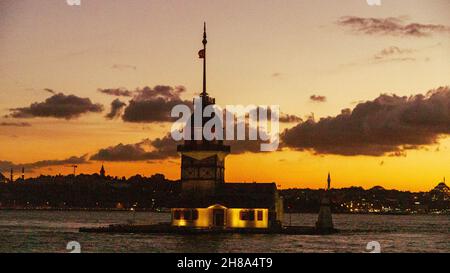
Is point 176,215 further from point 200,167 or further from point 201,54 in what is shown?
point 201,54

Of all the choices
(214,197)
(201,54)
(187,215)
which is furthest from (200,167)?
(201,54)

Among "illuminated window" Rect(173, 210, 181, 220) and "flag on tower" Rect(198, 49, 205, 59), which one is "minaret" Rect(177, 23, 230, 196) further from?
"flag on tower" Rect(198, 49, 205, 59)

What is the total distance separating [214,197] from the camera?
80562 mm

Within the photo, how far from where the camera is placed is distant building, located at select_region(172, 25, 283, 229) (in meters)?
80.4

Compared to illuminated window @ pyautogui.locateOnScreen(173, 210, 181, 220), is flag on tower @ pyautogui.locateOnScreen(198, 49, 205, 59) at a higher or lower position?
higher

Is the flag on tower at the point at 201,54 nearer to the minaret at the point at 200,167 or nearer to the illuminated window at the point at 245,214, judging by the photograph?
the minaret at the point at 200,167

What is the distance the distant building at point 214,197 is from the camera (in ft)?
264

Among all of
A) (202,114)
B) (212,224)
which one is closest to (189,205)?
(212,224)

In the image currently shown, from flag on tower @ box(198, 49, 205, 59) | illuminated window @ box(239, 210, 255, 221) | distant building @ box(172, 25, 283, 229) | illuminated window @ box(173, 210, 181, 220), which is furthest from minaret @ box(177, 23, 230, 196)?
flag on tower @ box(198, 49, 205, 59)
